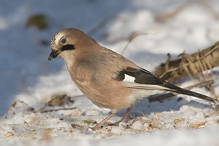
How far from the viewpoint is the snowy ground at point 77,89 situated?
357 cm

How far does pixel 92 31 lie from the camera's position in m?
6.98

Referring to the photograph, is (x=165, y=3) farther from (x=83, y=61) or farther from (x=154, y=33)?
(x=83, y=61)

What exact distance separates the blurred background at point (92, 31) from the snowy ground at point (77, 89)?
0.05 feet

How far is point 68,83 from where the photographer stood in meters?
5.46

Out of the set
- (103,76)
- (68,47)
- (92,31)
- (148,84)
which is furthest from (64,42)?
(92,31)

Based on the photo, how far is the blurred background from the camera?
218 inches

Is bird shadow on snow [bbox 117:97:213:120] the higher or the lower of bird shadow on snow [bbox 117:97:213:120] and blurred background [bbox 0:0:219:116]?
the lower

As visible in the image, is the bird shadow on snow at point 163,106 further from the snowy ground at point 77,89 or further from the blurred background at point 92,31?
the blurred background at point 92,31

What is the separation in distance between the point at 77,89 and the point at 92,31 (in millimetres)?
1897

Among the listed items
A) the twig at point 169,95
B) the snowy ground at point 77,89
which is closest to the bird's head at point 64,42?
the snowy ground at point 77,89

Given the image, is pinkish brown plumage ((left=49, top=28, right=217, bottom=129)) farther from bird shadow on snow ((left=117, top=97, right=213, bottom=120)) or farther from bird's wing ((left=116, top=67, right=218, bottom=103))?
bird shadow on snow ((left=117, top=97, right=213, bottom=120))

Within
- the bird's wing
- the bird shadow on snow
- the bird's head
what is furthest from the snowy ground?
the bird's wing

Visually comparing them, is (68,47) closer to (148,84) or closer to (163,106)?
(148,84)

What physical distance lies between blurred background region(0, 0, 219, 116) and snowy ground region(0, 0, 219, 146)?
0.02m
